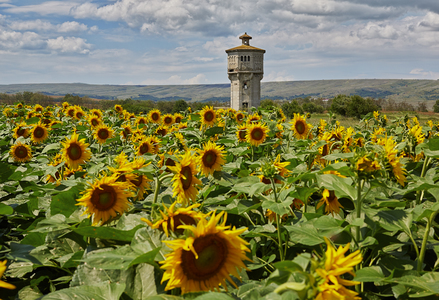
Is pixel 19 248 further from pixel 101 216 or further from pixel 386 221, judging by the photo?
pixel 386 221

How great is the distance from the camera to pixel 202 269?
4.45 feet

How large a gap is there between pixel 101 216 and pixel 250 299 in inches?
44.9

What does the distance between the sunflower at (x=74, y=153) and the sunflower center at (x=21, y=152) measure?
6.28 ft

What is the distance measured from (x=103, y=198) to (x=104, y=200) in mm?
17

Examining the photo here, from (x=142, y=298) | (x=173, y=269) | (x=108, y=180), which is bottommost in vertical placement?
(x=142, y=298)

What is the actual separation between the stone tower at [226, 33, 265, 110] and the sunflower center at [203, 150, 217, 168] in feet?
187

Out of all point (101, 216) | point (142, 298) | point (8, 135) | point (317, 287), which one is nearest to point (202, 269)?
point (142, 298)

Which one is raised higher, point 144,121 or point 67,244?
point 144,121

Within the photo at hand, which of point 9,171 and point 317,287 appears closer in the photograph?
point 317,287

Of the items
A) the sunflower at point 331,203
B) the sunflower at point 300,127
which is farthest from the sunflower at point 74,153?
the sunflower at point 300,127

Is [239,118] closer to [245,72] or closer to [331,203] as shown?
[331,203]

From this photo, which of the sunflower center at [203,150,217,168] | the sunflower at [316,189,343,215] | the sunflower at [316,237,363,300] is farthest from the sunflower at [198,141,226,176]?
the sunflower at [316,237,363,300]

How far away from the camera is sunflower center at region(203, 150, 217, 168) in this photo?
3033 millimetres

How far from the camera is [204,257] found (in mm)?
1329
